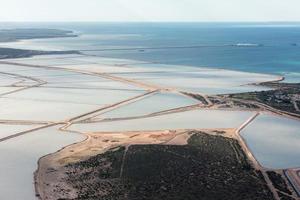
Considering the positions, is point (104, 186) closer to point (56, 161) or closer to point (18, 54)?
point (56, 161)

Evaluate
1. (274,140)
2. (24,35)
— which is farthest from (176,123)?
(24,35)

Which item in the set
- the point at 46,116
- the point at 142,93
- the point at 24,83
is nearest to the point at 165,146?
the point at 46,116

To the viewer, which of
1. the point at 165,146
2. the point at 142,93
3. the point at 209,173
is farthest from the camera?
the point at 142,93

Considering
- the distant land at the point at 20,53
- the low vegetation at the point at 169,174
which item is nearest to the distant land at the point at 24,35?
the distant land at the point at 20,53

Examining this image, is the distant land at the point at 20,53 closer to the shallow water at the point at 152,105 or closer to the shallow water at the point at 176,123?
the shallow water at the point at 152,105

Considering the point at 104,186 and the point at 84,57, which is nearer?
the point at 104,186

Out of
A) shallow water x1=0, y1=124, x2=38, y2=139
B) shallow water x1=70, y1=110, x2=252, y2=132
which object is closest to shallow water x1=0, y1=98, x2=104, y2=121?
shallow water x1=0, y1=124, x2=38, y2=139
